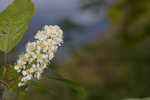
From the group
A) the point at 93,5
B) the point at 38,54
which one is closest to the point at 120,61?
the point at 93,5

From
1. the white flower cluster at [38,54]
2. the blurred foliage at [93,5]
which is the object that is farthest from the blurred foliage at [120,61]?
the white flower cluster at [38,54]

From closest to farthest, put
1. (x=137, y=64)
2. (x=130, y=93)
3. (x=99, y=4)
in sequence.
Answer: (x=130, y=93)
(x=137, y=64)
(x=99, y=4)

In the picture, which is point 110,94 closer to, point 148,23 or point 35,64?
point 148,23

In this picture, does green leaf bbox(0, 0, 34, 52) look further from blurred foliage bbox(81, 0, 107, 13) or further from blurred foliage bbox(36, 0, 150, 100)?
blurred foliage bbox(81, 0, 107, 13)

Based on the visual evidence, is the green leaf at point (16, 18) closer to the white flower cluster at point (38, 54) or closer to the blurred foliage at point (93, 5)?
the white flower cluster at point (38, 54)

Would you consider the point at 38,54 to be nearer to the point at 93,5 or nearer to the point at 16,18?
the point at 16,18

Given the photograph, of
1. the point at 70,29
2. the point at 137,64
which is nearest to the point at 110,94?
the point at 137,64

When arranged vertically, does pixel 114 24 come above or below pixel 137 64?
above
